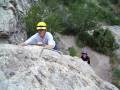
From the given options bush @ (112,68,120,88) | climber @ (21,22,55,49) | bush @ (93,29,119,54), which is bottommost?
bush @ (112,68,120,88)

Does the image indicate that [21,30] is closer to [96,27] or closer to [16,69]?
[96,27]

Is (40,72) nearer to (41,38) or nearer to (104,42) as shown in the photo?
(41,38)

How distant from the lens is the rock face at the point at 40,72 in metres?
6.99

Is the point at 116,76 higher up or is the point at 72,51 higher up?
the point at 72,51

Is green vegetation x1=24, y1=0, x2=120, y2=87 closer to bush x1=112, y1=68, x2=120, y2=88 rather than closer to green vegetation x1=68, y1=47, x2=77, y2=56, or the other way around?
green vegetation x1=68, y1=47, x2=77, y2=56

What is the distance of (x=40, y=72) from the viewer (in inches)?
282

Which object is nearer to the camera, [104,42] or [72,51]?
[72,51]

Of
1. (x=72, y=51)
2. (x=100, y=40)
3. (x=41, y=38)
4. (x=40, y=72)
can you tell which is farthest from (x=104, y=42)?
(x=40, y=72)

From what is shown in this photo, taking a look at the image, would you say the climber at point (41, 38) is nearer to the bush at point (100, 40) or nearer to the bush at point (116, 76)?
the bush at point (116, 76)

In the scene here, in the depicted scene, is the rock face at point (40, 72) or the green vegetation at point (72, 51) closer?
the rock face at point (40, 72)

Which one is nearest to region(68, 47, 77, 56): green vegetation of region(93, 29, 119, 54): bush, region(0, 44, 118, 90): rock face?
region(93, 29, 119, 54): bush

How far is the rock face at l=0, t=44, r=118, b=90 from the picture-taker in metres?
6.99

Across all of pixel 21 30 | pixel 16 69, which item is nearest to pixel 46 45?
pixel 16 69

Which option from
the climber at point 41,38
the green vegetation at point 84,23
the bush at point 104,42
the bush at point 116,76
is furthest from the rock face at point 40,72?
the bush at point 104,42
